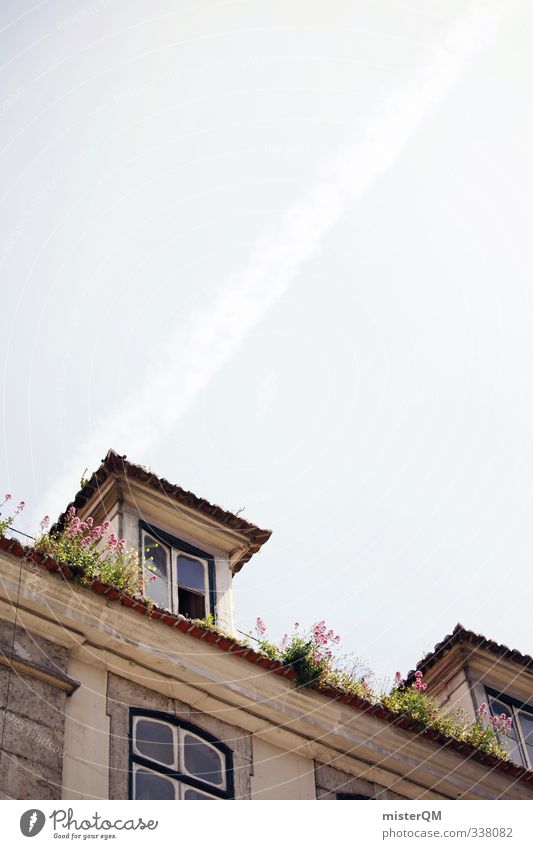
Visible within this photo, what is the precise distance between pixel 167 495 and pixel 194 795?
5304mm

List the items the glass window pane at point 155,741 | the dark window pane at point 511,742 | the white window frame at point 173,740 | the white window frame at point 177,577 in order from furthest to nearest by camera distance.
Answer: the dark window pane at point 511,742
the white window frame at point 177,577
the glass window pane at point 155,741
the white window frame at point 173,740

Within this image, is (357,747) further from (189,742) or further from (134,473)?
(134,473)

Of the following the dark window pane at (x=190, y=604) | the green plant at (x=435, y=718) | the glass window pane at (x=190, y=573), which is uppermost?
the glass window pane at (x=190, y=573)

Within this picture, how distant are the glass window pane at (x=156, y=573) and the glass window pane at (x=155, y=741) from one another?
7.66ft

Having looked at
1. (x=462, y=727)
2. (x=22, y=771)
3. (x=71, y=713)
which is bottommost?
(x=22, y=771)

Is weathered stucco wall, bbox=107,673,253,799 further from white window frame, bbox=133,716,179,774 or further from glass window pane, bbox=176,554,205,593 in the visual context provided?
glass window pane, bbox=176,554,205,593

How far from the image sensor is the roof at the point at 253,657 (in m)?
15.4

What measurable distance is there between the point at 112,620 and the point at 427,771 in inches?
185

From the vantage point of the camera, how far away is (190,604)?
18172mm

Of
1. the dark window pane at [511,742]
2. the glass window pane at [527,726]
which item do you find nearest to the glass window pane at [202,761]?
the dark window pane at [511,742]

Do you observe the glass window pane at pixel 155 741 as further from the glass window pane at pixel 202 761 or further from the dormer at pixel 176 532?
the dormer at pixel 176 532
